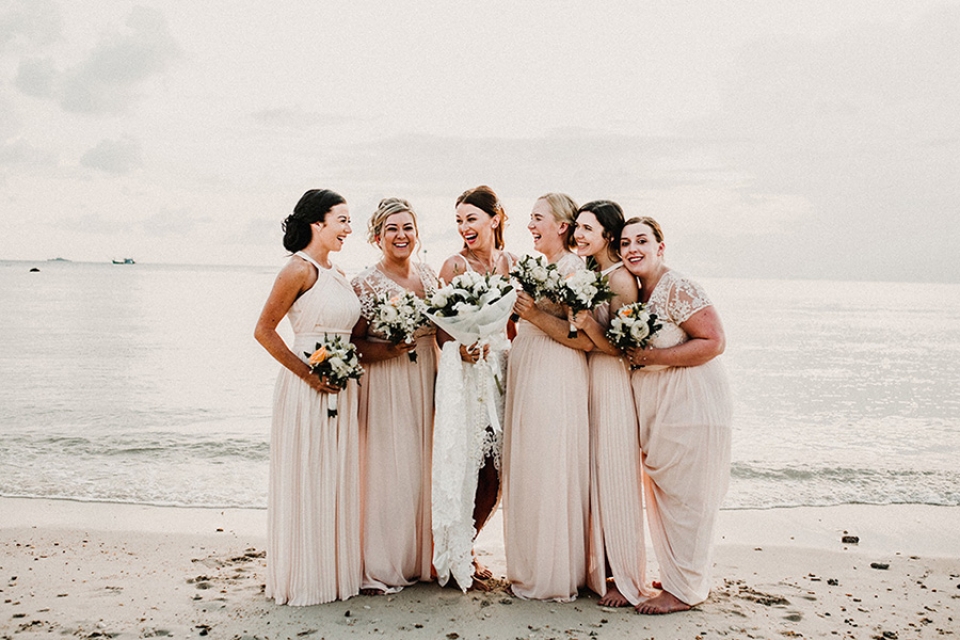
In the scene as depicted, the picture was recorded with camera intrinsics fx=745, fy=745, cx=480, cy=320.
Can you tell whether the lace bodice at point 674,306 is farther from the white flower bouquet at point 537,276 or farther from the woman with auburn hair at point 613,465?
the white flower bouquet at point 537,276

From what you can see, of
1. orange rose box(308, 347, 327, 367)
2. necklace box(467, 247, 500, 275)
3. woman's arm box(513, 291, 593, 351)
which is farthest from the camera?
necklace box(467, 247, 500, 275)

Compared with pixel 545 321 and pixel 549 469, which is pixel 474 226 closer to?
pixel 545 321

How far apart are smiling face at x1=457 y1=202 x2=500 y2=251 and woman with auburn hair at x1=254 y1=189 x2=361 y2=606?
36.1 inches

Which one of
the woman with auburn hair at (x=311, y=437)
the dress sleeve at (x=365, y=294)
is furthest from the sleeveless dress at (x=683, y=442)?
the woman with auburn hair at (x=311, y=437)

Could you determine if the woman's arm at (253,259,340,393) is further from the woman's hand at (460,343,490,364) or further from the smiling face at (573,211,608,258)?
the smiling face at (573,211,608,258)

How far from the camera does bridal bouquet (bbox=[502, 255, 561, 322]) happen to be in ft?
17.3

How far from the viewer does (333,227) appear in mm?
5559

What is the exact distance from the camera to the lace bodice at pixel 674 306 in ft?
18.0

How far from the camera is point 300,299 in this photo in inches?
215

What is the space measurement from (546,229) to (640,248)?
2.45 ft

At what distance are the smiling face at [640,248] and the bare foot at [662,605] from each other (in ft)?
7.89

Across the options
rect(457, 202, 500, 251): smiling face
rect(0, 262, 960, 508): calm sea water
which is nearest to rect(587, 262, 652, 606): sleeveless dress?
rect(457, 202, 500, 251): smiling face

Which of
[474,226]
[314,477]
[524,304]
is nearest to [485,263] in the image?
[474,226]

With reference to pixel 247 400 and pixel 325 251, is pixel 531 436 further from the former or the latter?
pixel 247 400
